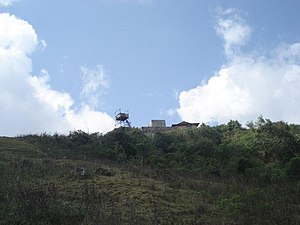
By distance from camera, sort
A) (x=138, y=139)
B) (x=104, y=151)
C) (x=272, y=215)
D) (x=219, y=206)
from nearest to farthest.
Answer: (x=272, y=215), (x=219, y=206), (x=104, y=151), (x=138, y=139)

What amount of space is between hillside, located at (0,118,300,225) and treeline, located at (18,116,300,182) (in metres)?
0.07

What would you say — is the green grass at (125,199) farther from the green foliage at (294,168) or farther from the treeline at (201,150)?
the green foliage at (294,168)

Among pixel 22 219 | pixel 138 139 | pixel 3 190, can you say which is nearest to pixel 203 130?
pixel 138 139

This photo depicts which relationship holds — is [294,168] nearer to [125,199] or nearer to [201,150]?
[201,150]

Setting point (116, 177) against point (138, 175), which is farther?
point (138, 175)

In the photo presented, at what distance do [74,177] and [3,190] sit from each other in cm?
551

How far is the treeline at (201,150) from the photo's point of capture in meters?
24.2

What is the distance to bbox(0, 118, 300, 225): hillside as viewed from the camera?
949 centimetres

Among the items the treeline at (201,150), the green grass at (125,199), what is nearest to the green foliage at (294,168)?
the treeline at (201,150)

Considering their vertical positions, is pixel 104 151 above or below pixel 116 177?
above

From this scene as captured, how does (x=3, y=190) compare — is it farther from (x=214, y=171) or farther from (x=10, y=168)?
(x=214, y=171)

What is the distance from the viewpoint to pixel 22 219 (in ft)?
25.5

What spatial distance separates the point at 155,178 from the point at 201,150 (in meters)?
11.2

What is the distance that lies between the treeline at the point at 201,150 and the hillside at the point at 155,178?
7 centimetres
